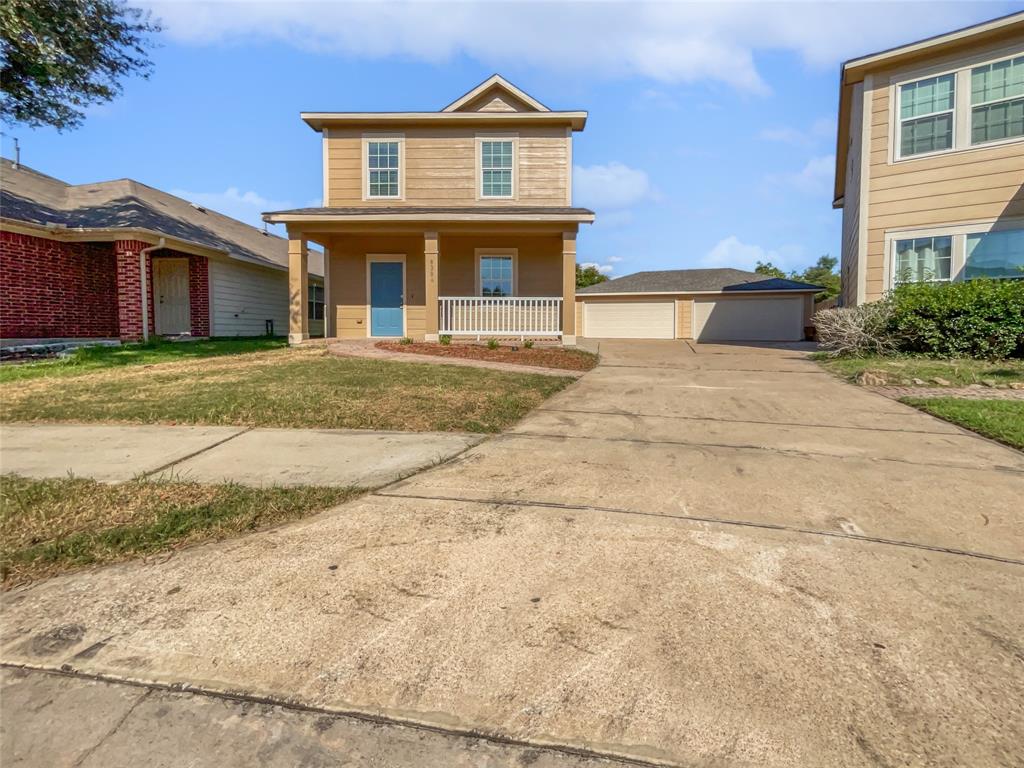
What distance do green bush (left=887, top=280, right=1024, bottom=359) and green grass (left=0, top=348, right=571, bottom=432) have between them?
757 centimetres

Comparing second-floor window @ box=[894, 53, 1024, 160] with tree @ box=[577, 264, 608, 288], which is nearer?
second-floor window @ box=[894, 53, 1024, 160]

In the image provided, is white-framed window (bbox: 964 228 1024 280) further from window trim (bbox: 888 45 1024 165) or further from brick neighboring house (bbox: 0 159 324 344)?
brick neighboring house (bbox: 0 159 324 344)

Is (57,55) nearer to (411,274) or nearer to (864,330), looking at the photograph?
(411,274)

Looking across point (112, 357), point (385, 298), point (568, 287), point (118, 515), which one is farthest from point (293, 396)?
point (385, 298)

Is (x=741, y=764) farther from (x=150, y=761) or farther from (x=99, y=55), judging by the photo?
(x=99, y=55)

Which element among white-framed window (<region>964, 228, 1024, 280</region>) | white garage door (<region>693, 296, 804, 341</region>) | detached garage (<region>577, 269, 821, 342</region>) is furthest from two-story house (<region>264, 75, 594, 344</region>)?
white garage door (<region>693, 296, 804, 341</region>)

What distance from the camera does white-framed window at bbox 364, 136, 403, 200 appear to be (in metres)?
15.2

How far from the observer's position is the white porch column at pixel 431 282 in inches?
529

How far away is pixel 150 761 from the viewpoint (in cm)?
153

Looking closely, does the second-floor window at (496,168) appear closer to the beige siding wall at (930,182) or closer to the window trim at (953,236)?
the beige siding wall at (930,182)

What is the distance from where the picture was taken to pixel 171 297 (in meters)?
16.7

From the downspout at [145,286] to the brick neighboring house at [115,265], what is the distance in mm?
27

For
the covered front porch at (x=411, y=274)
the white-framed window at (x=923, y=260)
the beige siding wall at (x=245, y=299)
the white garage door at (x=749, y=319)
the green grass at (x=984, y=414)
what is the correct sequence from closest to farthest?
1. the green grass at (x=984, y=414)
2. the white-framed window at (x=923, y=260)
3. the covered front porch at (x=411, y=274)
4. the beige siding wall at (x=245, y=299)
5. the white garage door at (x=749, y=319)

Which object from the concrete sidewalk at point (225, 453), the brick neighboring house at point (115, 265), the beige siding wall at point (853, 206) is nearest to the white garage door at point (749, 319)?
the beige siding wall at point (853, 206)
